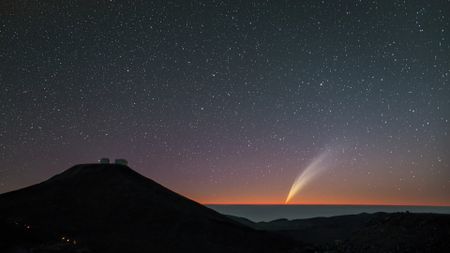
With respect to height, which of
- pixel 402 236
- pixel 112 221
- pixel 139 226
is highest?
pixel 112 221

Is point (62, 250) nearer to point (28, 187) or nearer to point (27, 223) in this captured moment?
point (27, 223)

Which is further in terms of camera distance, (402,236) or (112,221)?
(112,221)

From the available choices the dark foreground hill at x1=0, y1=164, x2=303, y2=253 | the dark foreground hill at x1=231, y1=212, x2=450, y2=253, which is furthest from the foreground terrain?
the dark foreground hill at x1=0, y1=164, x2=303, y2=253

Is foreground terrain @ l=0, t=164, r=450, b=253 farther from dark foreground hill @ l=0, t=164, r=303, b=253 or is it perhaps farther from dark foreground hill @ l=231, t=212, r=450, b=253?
dark foreground hill @ l=0, t=164, r=303, b=253

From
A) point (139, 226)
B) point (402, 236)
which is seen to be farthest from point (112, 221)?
point (402, 236)

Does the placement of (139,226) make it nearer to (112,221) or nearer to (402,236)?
(112,221)

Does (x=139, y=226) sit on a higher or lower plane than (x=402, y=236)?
higher

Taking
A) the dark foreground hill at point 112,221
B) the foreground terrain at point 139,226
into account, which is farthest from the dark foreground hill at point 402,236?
the dark foreground hill at point 112,221

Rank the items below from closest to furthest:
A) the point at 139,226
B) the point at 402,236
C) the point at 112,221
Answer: the point at 402,236 → the point at 139,226 → the point at 112,221
